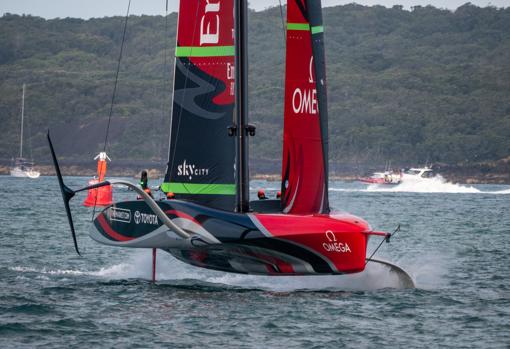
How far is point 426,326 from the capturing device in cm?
1586

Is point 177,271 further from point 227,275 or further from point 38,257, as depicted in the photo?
point 38,257

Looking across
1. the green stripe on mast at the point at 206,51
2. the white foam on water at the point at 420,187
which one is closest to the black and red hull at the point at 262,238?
the green stripe on mast at the point at 206,51

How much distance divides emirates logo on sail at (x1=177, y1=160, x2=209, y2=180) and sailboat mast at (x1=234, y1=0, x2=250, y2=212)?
1439 millimetres

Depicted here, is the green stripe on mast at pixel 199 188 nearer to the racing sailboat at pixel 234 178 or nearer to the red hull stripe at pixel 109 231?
the racing sailboat at pixel 234 178

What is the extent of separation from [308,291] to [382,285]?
5.02 feet

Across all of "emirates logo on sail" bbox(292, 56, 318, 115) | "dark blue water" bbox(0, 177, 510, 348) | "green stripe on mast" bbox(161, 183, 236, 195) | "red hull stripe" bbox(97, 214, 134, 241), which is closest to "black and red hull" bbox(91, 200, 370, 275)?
"red hull stripe" bbox(97, 214, 134, 241)

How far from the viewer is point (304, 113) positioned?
18.3 m

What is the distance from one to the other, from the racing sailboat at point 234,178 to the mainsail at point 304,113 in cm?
2

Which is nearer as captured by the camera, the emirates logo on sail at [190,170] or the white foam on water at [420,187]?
the emirates logo on sail at [190,170]

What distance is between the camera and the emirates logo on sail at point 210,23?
65.3 ft

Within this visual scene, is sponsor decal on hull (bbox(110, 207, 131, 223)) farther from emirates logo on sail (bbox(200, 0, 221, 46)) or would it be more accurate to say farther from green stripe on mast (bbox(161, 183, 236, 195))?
emirates logo on sail (bbox(200, 0, 221, 46))

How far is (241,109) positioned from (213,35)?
6.62 ft

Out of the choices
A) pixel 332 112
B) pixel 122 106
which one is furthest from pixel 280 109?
pixel 122 106

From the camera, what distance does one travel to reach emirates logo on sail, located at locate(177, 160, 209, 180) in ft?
64.8
